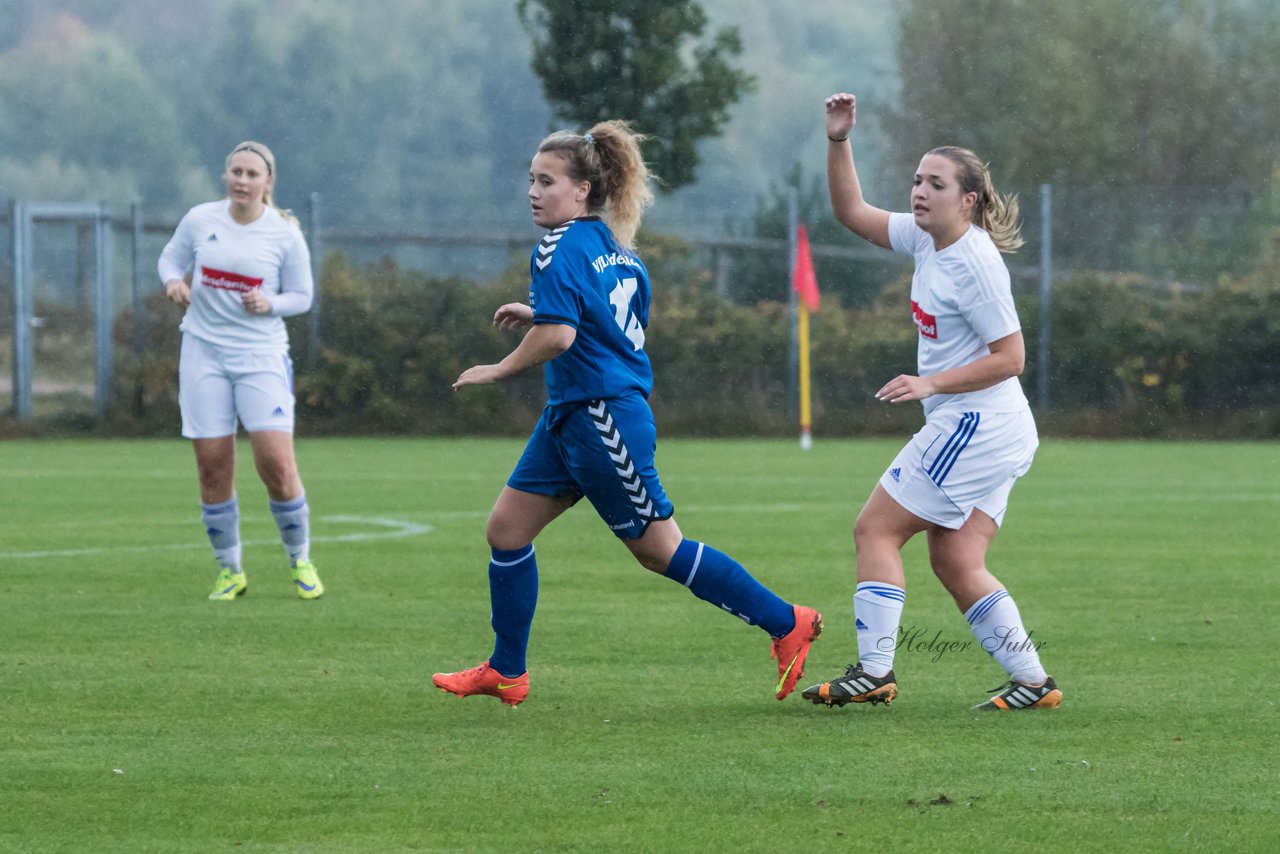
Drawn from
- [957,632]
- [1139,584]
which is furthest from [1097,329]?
[957,632]

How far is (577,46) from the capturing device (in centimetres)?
2838

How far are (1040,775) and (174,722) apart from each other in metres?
2.41

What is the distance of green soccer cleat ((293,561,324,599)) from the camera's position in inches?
354

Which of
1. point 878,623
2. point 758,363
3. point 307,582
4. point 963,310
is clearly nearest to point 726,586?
point 878,623

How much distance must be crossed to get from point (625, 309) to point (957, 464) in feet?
3.50

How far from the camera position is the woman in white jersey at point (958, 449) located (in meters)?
5.98

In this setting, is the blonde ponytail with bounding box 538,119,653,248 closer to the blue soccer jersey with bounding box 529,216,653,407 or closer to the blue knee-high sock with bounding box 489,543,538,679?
the blue soccer jersey with bounding box 529,216,653,407

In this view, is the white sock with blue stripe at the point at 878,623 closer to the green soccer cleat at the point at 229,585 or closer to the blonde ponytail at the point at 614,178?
the blonde ponytail at the point at 614,178

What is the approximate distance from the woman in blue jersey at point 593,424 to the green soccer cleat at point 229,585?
288cm

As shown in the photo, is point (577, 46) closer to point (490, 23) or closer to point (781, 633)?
point (781, 633)

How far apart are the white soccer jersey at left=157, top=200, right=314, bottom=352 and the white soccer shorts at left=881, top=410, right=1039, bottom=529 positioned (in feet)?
12.3

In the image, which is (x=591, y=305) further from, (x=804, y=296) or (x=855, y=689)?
(x=804, y=296)

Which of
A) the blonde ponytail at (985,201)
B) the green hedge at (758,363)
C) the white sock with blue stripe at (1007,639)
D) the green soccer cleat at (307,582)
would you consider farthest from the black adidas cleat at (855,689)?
the green hedge at (758,363)

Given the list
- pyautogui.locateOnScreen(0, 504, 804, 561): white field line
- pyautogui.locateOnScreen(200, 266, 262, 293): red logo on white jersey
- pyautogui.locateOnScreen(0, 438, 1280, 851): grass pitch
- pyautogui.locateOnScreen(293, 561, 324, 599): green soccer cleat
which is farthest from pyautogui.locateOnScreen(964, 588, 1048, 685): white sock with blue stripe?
pyautogui.locateOnScreen(0, 504, 804, 561): white field line
